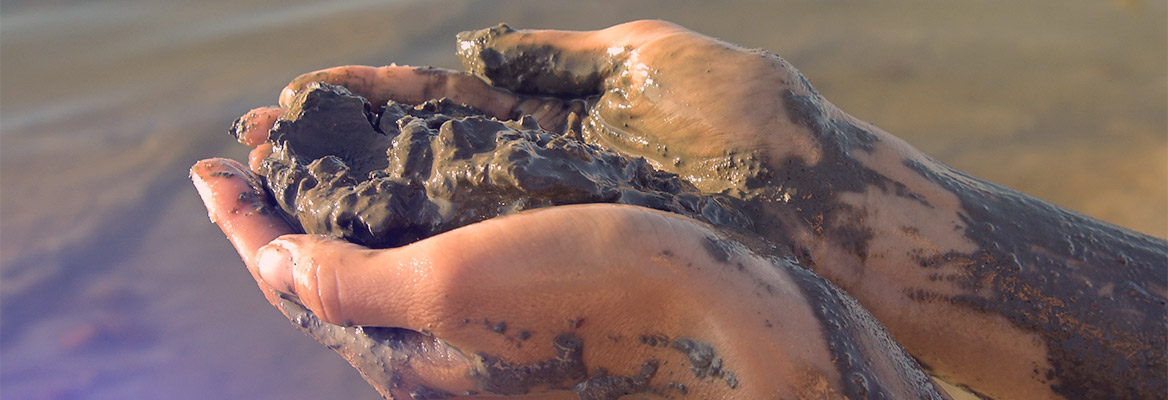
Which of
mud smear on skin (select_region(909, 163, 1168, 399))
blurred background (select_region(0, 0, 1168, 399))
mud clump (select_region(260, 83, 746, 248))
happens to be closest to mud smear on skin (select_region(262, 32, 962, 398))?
mud clump (select_region(260, 83, 746, 248))

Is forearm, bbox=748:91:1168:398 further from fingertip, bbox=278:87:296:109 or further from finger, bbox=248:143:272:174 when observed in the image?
fingertip, bbox=278:87:296:109

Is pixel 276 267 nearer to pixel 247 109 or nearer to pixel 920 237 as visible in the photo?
pixel 920 237

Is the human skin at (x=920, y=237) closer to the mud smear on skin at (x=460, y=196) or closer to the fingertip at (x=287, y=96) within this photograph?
the mud smear on skin at (x=460, y=196)

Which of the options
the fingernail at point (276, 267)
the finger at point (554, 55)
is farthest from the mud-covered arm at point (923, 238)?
the fingernail at point (276, 267)

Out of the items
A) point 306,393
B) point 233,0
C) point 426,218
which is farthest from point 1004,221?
point 233,0

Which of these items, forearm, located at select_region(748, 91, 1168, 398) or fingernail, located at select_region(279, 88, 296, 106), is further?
fingernail, located at select_region(279, 88, 296, 106)

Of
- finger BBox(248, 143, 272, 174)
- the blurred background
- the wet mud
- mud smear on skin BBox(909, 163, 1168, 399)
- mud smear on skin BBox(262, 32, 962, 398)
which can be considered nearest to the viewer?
the wet mud

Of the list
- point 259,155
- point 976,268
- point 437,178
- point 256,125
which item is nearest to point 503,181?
point 437,178
